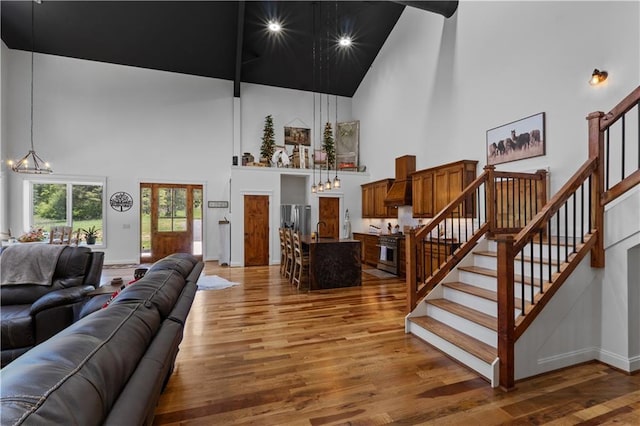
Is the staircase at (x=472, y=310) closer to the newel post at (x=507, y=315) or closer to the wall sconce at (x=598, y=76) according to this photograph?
the newel post at (x=507, y=315)

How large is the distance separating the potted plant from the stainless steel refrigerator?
15.8 feet

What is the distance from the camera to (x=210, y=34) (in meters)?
7.41

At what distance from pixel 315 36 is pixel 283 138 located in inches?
115

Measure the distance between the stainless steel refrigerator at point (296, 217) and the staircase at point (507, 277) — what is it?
496cm

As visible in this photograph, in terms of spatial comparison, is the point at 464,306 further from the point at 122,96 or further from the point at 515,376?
the point at 122,96

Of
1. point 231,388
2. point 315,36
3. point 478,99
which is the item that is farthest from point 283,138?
point 231,388

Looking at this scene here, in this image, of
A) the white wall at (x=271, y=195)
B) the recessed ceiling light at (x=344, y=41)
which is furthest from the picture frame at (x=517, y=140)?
the recessed ceiling light at (x=344, y=41)

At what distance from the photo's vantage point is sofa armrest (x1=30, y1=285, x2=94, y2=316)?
2443 mm

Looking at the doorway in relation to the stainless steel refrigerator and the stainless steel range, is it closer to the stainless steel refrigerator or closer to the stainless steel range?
the stainless steel refrigerator

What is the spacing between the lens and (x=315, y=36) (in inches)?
306

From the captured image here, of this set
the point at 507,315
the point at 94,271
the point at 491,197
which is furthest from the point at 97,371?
the point at 491,197

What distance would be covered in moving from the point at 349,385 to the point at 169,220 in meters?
7.60

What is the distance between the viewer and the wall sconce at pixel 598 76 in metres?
3.47

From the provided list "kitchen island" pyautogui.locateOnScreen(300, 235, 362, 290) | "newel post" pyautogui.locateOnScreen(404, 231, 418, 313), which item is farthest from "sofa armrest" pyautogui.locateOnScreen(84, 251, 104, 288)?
"newel post" pyautogui.locateOnScreen(404, 231, 418, 313)
